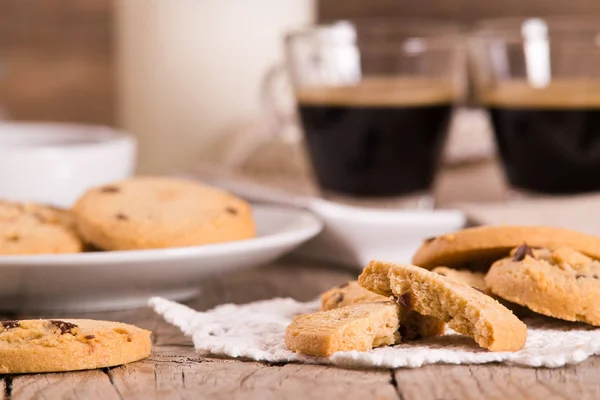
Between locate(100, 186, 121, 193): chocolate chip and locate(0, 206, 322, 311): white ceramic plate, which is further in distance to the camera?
locate(100, 186, 121, 193): chocolate chip

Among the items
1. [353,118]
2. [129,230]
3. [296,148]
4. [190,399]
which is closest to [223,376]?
[190,399]

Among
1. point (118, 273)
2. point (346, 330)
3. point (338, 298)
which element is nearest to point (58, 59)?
point (118, 273)

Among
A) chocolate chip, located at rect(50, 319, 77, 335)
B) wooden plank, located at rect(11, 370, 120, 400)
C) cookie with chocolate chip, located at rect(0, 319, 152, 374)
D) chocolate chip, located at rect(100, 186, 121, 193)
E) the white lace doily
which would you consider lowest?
the white lace doily

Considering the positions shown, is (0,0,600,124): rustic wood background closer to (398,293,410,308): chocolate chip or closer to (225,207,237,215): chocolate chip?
(225,207,237,215): chocolate chip

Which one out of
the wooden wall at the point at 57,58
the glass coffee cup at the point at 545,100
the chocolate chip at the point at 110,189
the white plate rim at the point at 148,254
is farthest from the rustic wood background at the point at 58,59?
the white plate rim at the point at 148,254

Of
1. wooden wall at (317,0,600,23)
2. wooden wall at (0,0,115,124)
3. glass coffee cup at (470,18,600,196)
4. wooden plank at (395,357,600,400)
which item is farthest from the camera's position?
wooden wall at (0,0,115,124)

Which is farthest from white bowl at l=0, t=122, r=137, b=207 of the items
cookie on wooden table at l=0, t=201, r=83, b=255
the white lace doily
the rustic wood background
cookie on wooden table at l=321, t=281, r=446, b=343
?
the rustic wood background

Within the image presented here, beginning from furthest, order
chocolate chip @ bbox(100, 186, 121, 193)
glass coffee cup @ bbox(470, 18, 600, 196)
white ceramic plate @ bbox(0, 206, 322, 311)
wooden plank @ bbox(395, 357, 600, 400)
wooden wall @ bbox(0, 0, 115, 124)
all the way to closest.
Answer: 1. wooden wall @ bbox(0, 0, 115, 124)
2. glass coffee cup @ bbox(470, 18, 600, 196)
3. chocolate chip @ bbox(100, 186, 121, 193)
4. white ceramic plate @ bbox(0, 206, 322, 311)
5. wooden plank @ bbox(395, 357, 600, 400)
